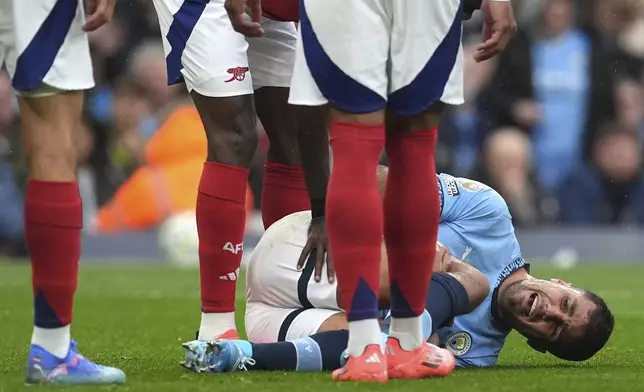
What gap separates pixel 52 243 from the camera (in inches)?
165

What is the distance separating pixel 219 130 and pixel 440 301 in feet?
3.31

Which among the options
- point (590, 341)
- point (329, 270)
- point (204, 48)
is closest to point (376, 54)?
point (204, 48)

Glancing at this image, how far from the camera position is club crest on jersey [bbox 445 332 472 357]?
17.7 feet

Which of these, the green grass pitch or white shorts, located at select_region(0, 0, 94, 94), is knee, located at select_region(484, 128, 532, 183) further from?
white shorts, located at select_region(0, 0, 94, 94)

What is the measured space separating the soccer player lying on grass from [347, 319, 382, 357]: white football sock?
0.66 meters

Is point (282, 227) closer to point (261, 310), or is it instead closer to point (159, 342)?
point (261, 310)

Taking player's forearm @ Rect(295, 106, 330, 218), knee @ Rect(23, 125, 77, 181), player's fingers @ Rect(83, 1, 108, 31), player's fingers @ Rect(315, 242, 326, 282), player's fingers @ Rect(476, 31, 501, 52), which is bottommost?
player's fingers @ Rect(315, 242, 326, 282)

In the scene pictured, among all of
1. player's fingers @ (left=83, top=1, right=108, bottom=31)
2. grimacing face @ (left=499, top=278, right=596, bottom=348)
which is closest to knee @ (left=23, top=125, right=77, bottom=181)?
player's fingers @ (left=83, top=1, right=108, bottom=31)

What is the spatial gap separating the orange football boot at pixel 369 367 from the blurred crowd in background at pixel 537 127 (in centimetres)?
900

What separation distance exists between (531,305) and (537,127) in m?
8.28

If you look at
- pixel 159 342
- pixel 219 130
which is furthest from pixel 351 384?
pixel 159 342

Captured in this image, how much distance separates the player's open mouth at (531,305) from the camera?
542 cm

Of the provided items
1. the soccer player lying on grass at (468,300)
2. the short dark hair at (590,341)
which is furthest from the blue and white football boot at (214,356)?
the short dark hair at (590,341)

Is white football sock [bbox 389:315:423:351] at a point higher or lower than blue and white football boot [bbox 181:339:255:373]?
higher
